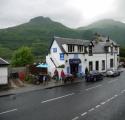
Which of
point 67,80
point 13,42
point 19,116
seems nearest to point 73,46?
point 67,80

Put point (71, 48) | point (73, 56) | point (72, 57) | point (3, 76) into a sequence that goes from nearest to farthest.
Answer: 1. point (3, 76)
2. point (71, 48)
3. point (72, 57)
4. point (73, 56)

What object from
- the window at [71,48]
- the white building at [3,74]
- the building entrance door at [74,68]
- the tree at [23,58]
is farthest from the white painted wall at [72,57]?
the tree at [23,58]

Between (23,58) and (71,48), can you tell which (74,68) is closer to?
(71,48)

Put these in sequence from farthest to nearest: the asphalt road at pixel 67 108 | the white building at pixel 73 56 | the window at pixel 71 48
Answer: the window at pixel 71 48 → the white building at pixel 73 56 → the asphalt road at pixel 67 108

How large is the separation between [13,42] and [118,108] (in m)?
174

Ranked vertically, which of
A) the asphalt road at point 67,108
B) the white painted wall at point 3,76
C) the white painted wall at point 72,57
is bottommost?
the asphalt road at point 67,108

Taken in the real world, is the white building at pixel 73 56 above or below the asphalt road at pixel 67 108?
above

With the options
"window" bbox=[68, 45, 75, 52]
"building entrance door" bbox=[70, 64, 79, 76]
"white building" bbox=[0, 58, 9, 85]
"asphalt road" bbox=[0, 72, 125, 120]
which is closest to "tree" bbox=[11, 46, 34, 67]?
"building entrance door" bbox=[70, 64, 79, 76]

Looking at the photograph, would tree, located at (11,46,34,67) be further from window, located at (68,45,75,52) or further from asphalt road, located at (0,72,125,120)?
asphalt road, located at (0,72,125,120)

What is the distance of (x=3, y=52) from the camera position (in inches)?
5989

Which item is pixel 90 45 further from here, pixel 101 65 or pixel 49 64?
pixel 49 64

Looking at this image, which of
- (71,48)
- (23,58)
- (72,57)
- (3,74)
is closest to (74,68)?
(72,57)

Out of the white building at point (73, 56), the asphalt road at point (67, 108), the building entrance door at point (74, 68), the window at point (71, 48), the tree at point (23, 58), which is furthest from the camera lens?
the tree at point (23, 58)

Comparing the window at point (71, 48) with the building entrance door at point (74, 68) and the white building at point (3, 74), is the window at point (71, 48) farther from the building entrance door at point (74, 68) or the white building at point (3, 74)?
the white building at point (3, 74)
